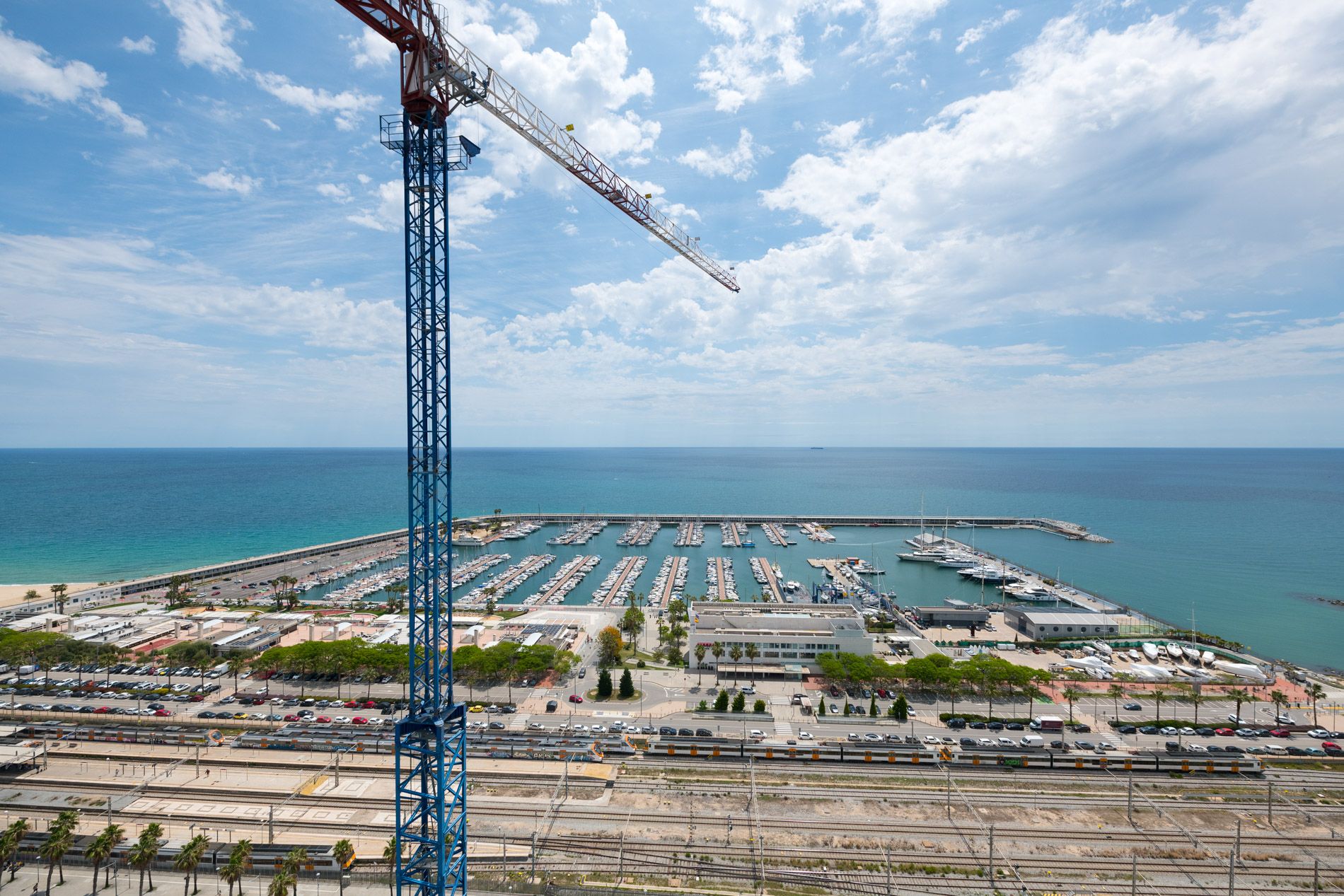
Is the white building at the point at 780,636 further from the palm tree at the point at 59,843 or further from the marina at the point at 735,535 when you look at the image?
the marina at the point at 735,535

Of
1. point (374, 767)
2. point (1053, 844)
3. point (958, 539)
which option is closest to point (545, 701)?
point (374, 767)

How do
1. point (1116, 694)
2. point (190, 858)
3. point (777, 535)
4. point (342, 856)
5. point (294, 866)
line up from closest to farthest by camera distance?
point (294, 866), point (190, 858), point (342, 856), point (1116, 694), point (777, 535)

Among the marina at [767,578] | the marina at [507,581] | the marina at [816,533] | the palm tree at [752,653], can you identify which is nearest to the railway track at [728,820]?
the palm tree at [752,653]

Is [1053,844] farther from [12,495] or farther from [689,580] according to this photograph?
[12,495]

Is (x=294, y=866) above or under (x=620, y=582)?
above

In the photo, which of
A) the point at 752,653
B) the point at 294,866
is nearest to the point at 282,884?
the point at 294,866

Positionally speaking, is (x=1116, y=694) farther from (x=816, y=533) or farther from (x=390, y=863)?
(x=816, y=533)
